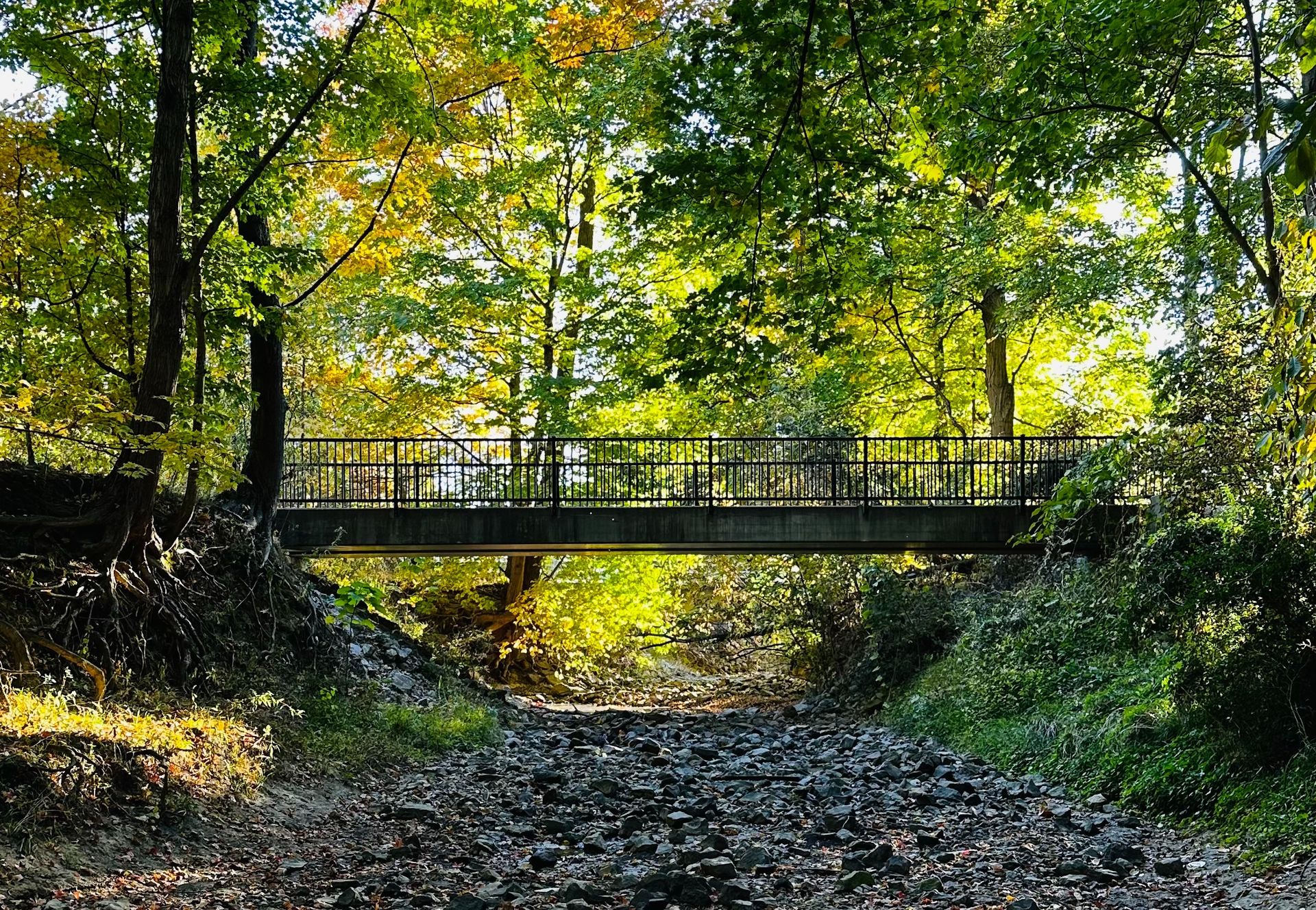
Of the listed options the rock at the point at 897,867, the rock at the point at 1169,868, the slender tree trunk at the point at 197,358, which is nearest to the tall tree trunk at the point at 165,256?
the slender tree trunk at the point at 197,358

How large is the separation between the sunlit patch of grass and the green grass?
1008mm

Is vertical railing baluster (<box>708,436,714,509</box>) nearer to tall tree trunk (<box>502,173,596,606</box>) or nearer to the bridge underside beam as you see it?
the bridge underside beam

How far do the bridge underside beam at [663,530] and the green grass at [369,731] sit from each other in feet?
11.4

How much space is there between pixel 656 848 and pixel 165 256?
18.6 feet

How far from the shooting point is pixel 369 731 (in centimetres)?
988

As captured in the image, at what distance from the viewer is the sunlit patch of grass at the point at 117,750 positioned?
560 centimetres

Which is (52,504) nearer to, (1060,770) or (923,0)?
(923,0)

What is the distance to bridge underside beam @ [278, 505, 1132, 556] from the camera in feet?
49.7

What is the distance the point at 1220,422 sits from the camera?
8.39 metres

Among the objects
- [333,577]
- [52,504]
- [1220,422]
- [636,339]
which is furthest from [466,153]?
[1220,422]

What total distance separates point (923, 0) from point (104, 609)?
307 inches

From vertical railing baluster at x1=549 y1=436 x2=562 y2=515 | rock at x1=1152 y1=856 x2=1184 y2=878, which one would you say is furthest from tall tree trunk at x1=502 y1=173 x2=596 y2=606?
rock at x1=1152 y1=856 x2=1184 y2=878

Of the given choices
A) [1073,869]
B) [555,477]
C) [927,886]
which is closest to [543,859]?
[927,886]

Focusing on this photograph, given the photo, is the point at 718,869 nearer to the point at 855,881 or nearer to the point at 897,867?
the point at 855,881
